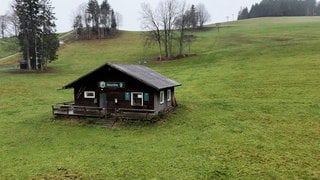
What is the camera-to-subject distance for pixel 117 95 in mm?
34000

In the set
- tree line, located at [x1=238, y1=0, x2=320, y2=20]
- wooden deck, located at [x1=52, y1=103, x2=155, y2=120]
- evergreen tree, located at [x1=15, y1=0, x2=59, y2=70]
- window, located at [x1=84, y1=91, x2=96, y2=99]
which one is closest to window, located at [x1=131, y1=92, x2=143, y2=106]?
wooden deck, located at [x1=52, y1=103, x2=155, y2=120]

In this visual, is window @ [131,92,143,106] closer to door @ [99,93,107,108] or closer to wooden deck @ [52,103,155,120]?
wooden deck @ [52,103,155,120]

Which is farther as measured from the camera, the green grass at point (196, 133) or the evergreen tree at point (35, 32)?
the evergreen tree at point (35, 32)

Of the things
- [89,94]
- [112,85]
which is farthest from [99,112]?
[89,94]

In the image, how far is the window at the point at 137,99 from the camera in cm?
3322

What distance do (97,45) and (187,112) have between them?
66.4m

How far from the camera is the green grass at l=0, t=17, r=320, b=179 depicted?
21344 mm

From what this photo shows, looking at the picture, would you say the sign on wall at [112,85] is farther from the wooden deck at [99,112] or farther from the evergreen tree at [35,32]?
the evergreen tree at [35,32]

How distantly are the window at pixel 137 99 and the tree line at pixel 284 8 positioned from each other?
5994 inches

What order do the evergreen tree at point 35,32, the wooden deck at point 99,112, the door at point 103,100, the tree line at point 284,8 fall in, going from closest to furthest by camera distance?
the wooden deck at point 99,112
the door at point 103,100
the evergreen tree at point 35,32
the tree line at point 284,8

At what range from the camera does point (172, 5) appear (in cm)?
8006

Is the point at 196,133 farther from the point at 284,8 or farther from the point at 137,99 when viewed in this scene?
the point at 284,8

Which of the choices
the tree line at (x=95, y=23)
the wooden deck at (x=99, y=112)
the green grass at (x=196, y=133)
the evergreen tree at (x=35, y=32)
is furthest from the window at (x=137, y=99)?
the tree line at (x=95, y=23)

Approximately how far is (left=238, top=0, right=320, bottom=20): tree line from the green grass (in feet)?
398
